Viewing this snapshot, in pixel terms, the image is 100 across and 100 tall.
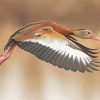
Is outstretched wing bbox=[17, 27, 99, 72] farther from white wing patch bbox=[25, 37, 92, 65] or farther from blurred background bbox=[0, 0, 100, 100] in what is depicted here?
blurred background bbox=[0, 0, 100, 100]

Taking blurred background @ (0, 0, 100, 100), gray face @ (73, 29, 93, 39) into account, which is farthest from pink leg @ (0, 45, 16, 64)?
blurred background @ (0, 0, 100, 100)

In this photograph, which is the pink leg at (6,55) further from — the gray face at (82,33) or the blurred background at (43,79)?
the blurred background at (43,79)

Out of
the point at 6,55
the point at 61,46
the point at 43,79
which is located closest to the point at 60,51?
the point at 61,46

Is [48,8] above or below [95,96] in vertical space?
above

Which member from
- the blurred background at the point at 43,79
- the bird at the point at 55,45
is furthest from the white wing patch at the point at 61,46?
the blurred background at the point at 43,79

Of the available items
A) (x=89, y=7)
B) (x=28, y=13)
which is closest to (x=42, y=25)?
(x=28, y=13)

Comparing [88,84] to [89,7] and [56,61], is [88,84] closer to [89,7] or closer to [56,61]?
[89,7]

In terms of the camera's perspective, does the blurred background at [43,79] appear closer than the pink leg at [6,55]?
No
